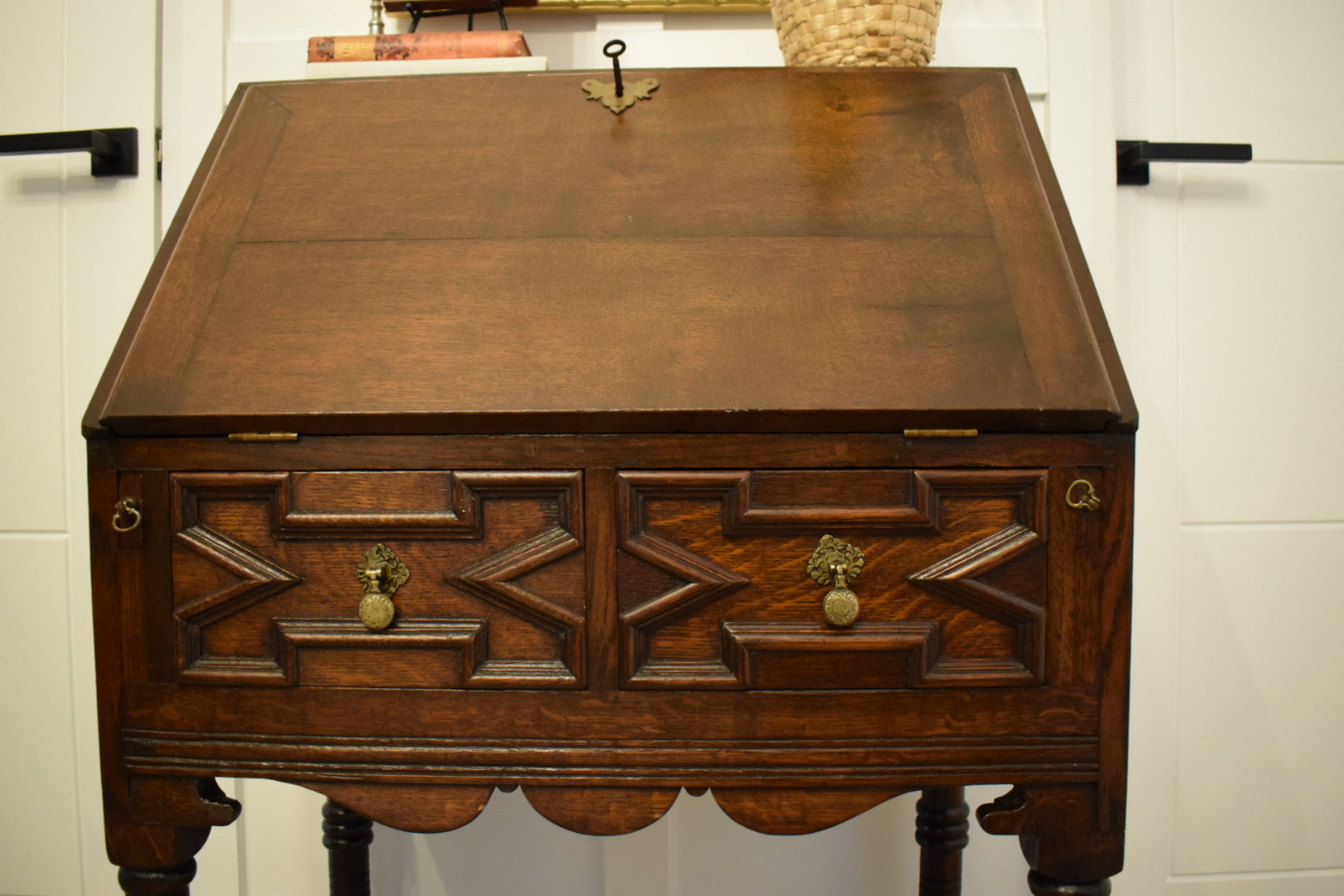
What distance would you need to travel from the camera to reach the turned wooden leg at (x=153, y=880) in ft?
3.02

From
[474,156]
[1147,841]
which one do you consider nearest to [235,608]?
[474,156]

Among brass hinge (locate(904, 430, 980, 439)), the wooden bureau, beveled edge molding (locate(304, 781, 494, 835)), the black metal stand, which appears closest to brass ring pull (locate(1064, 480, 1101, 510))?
the wooden bureau

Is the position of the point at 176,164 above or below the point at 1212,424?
above

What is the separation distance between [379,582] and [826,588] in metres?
0.44

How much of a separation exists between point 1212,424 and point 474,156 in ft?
4.45

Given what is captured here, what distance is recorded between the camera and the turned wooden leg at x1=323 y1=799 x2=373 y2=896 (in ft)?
4.45

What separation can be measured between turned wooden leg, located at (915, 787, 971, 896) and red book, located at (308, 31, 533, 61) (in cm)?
125

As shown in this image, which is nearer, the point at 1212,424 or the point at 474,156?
the point at 474,156

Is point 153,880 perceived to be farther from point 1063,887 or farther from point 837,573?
point 1063,887

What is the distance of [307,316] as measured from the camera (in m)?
0.93

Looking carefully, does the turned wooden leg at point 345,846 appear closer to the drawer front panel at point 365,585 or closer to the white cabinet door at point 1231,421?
the drawer front panel at point 365,585

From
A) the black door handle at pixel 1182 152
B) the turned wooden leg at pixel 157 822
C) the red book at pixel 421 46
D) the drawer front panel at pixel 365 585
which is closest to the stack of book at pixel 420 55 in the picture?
the red book at pixel 421 46

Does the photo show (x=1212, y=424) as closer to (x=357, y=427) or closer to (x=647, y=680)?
(x=647, y=680)

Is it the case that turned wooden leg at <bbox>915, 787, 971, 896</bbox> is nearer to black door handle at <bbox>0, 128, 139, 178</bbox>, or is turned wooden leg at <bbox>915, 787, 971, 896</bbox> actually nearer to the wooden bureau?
the wooden bureau
